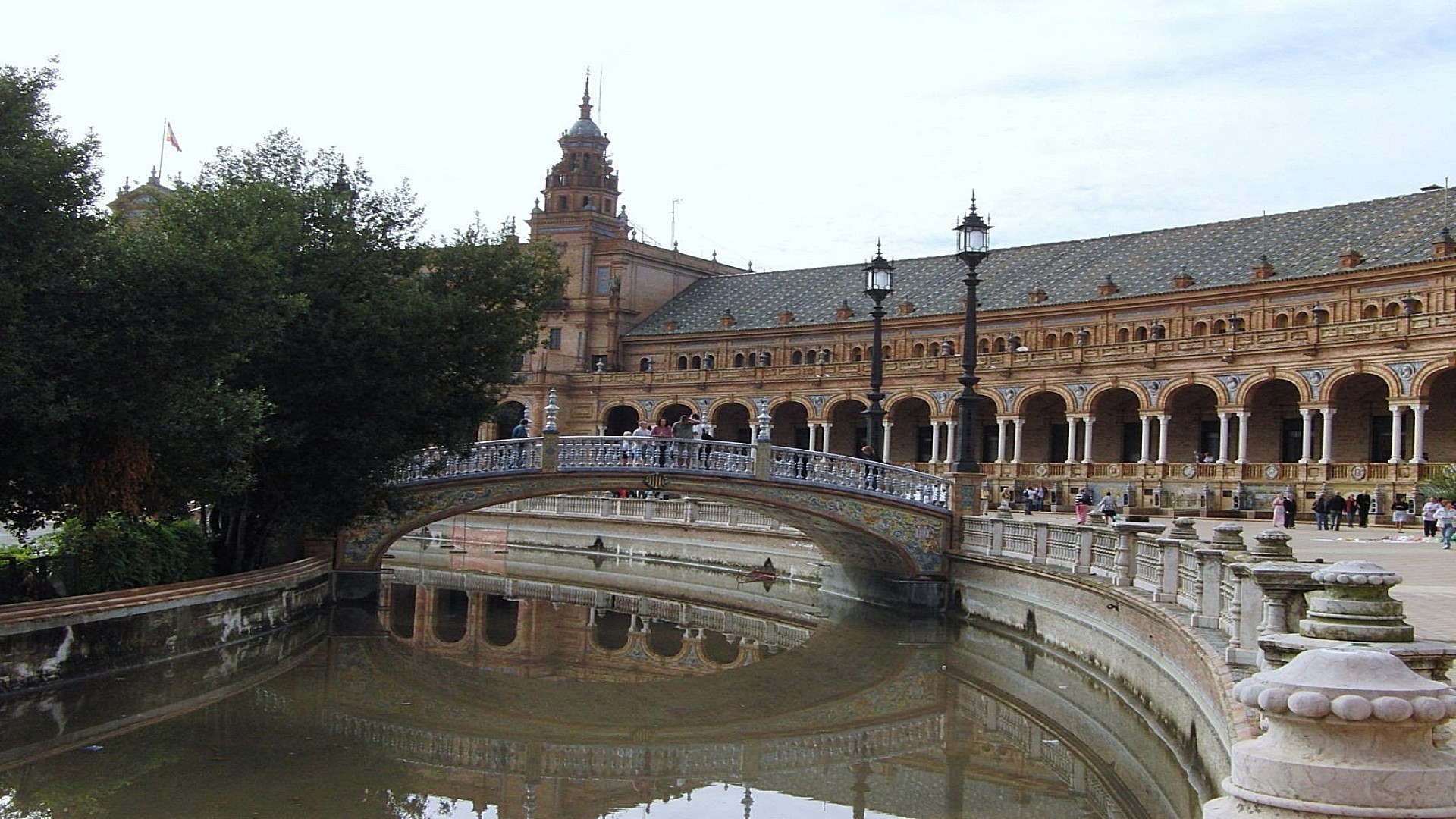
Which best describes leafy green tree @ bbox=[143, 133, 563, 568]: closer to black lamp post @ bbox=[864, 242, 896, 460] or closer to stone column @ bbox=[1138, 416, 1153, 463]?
black lamp post @ bbox=[864, 242, 896, 460]

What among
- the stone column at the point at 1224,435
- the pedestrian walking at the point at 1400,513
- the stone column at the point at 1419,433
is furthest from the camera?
the stone column at the point at 1224,435

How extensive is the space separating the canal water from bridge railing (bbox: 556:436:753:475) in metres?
3.30

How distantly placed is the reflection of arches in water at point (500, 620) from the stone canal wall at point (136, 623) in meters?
3.26

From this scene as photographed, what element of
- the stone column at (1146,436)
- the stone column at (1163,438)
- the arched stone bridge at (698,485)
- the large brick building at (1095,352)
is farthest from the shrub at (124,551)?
the stone column at (1146,436)

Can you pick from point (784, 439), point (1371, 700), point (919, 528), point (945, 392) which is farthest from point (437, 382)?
point (784, 439)

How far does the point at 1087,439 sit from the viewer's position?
4906 centimetres

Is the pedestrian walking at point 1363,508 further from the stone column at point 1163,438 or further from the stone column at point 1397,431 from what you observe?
the stone column at point 1163,438

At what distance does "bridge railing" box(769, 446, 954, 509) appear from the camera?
26.5 m

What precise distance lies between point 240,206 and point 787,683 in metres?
10.3

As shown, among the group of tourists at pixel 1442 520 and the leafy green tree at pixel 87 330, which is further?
the group of tourists at pixel 1442 520

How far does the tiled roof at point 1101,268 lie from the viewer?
158ft

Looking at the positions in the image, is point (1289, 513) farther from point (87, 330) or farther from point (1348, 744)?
point (1348, 744)

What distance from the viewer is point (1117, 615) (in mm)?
17250

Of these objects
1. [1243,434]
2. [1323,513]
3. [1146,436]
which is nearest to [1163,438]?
[1146,436]
